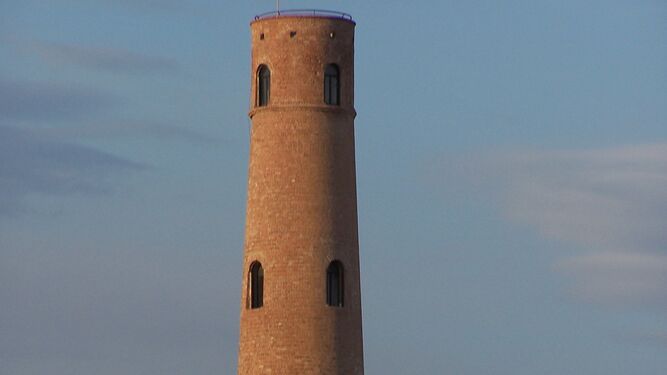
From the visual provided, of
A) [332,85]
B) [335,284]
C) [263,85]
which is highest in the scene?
[263,85]

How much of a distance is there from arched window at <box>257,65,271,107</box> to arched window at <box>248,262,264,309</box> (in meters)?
4.95

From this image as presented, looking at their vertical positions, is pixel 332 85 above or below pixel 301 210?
above

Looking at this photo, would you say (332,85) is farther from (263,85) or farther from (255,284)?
(255,284)

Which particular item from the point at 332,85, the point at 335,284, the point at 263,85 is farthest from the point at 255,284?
the point at 332,85

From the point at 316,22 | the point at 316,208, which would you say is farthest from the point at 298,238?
the point at 316,22

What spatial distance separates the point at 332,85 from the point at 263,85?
6.93 feet

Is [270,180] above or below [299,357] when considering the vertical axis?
above

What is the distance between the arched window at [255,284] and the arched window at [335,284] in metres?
2.06

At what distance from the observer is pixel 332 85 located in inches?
3479

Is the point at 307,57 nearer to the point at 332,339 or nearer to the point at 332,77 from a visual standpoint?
the point at 332,77

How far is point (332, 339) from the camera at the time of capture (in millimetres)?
86625

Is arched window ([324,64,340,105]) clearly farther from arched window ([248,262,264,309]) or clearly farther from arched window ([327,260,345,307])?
arched window ([248,262,264,309])

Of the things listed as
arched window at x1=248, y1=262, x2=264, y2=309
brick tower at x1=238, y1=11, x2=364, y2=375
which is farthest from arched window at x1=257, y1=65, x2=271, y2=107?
arched window at x1=248, y1=262, x2=264, y2=309

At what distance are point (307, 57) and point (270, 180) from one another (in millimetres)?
3871
